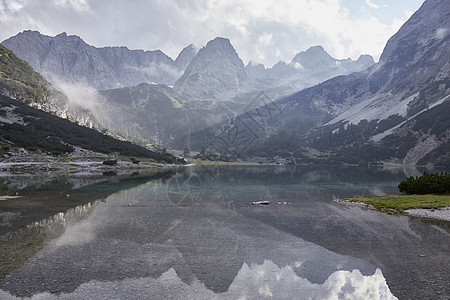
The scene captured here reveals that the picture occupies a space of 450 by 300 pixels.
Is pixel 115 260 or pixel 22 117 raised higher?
pixel 22 117

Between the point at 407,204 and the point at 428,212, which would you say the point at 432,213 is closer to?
the point at 428,212

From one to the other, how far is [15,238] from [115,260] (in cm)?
1186

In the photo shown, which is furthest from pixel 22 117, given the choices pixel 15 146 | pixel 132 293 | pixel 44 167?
pixel 132 293

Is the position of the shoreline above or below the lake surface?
above

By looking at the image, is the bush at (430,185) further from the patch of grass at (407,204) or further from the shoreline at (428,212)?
the shoreline at (428,212)

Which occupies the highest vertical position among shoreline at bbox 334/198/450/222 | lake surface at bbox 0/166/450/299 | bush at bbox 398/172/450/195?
bush at bbox 398/172/450/195

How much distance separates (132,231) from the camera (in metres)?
30.5

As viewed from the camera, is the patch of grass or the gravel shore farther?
the patch of grass

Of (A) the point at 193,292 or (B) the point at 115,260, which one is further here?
(B) the point at 115,260

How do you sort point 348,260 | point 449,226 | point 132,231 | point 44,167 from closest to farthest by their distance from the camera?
point 348,260
point 132,231
point 449,226
point 44,167

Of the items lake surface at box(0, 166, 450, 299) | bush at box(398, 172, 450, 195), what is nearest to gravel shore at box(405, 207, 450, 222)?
lake surface at box(0, 166, 450, 299)

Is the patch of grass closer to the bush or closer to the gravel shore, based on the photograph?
the gravel shore

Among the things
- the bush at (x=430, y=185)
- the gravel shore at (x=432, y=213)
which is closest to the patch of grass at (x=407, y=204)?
the gravel shore at (x=432, y=213)

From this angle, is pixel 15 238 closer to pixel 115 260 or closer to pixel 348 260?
pixel 115 260
